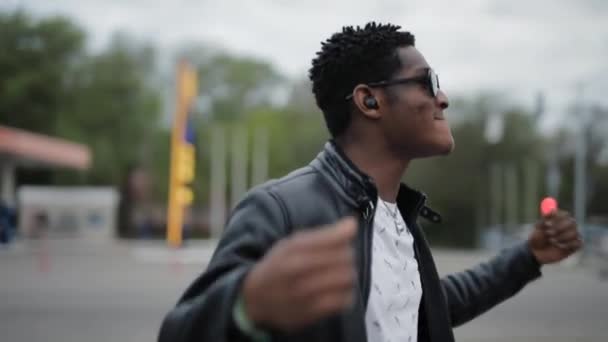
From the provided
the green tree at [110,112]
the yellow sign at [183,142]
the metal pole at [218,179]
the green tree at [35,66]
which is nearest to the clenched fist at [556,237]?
the yellow sign at [183,142]

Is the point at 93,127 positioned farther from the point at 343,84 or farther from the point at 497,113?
the point at 343,84

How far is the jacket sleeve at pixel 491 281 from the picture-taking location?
2238mm

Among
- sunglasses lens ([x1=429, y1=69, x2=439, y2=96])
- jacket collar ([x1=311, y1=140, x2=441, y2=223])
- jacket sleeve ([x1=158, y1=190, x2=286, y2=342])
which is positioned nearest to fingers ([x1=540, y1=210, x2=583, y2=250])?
sunglasses lens ([x1=429, y1=69, x2=439, y2=96])

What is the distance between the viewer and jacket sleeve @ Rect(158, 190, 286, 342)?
1.34 m

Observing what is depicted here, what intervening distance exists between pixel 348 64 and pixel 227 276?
68 cm

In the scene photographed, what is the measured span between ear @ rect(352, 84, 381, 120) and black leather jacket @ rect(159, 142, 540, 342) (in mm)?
109

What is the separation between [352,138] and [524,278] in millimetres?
710

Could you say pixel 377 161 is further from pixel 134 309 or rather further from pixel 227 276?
pixel 134 309

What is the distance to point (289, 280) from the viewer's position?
1133 millimetres

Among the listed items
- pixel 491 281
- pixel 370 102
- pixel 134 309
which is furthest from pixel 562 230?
pixel 134 309

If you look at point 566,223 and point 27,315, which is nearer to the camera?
point 566,223

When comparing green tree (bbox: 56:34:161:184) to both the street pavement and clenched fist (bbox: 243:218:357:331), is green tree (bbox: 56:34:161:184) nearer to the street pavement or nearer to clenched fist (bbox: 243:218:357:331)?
the street pavement

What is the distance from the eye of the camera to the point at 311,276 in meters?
1.11

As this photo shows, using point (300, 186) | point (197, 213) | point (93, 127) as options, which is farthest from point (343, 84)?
point (197, 213)
